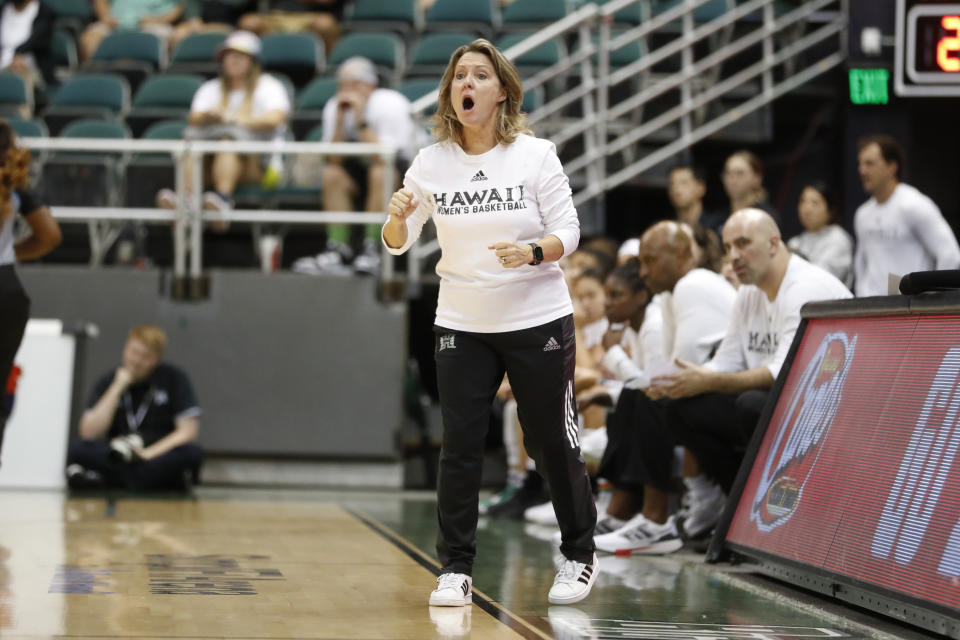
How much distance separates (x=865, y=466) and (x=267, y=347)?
5867 mm

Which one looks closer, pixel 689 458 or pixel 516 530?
pixel 689 458

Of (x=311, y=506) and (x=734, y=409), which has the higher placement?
(x=734, y=409)

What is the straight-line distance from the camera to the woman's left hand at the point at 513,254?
4320 millimetres

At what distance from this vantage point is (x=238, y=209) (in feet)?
33.7

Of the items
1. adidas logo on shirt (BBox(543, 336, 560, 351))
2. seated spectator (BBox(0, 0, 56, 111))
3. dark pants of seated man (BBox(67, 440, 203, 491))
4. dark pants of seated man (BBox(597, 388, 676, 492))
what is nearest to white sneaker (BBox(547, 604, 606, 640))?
adidas logo on shirt (BBox(543, 336, 560, 351))

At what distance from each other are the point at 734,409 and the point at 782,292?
551 millimetres

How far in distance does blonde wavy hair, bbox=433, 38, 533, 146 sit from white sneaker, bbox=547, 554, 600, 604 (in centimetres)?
148

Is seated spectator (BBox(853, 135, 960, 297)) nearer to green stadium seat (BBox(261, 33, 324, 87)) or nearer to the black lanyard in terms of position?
the black lanyard

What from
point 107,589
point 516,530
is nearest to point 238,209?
point 516,530

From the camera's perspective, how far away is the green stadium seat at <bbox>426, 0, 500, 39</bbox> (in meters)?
12.4

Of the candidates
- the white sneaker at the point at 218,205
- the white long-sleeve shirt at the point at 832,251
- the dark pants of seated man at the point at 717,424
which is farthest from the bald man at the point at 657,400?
the white sneaker at the point at 218,205

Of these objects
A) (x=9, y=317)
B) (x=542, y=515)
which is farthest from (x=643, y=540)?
(x=9, y=317)

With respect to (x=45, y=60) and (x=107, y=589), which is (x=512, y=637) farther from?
(x=45, y=60)

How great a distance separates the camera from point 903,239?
8.33 m
